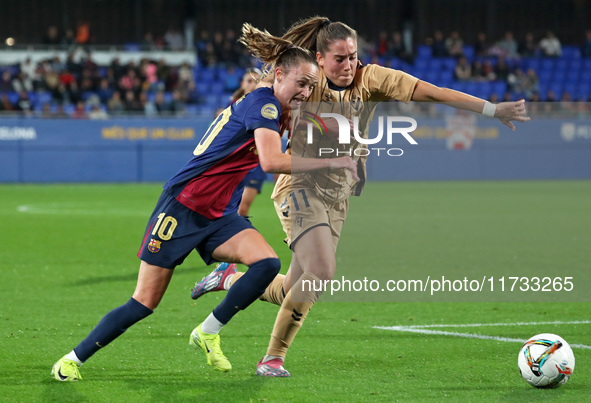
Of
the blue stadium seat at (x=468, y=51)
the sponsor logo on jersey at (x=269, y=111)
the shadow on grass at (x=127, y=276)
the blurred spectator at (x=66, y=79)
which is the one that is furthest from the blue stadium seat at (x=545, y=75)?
the sponsor logo on jersey at (x=269, y=111)

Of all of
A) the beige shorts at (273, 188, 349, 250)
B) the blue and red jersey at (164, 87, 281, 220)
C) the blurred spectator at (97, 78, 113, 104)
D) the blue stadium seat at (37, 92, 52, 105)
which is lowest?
the blue stadium seat at (37, 92, 52, 105)

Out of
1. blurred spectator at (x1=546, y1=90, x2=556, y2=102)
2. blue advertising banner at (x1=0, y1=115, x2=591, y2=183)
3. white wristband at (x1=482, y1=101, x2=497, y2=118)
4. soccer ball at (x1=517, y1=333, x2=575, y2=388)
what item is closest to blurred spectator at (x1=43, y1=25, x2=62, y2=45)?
blue advertising banner at (x1=0, y1=115, x2=591, y2=183)

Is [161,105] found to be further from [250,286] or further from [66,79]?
[250,286]

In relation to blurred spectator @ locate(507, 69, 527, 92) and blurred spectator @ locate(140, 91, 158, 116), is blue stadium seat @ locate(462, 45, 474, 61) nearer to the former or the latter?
blurred spectator @ locate(507, 69, 527, 92)

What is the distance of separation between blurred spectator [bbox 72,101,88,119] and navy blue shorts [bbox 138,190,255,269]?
21.2 metres

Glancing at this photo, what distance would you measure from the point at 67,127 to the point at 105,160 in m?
1.50

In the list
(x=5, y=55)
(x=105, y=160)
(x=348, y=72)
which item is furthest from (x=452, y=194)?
(x=348, y=72)

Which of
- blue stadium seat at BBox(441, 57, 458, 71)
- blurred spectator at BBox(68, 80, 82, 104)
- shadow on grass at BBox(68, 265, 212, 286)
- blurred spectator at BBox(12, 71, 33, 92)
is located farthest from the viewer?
blue stadium seat at BBox(441, 57, 458, 71)

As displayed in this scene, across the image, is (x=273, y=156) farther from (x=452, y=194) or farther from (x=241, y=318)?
(x=452, y=194)

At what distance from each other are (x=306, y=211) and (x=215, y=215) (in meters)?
0.57

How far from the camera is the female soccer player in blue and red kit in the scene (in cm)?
458

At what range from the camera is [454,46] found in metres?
31.8

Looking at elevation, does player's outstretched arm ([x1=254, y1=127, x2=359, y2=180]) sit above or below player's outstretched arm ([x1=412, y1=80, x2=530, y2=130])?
below

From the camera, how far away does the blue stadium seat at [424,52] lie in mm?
31656
